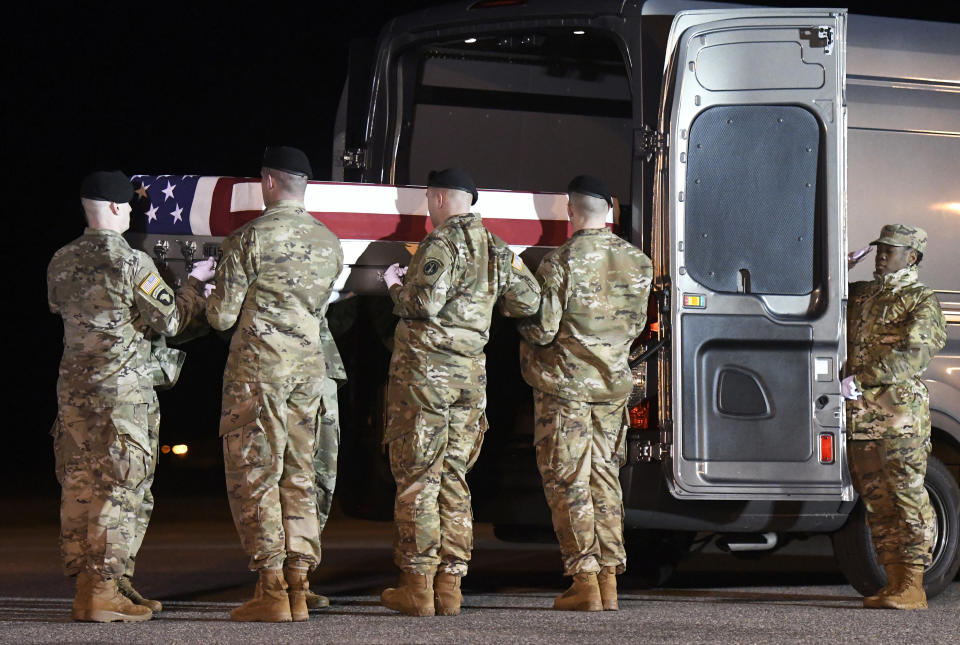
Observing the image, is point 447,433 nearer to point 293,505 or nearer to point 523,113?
point 293,505

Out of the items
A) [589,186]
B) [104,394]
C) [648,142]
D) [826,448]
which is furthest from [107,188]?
[826,448]

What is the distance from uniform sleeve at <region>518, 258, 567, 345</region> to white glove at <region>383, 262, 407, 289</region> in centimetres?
56

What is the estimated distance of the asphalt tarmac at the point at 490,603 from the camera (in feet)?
17.3

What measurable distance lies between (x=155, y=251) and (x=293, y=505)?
133cm

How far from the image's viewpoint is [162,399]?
19.2m

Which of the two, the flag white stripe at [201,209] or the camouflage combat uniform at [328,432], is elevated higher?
the flag white stripe at [201,209]

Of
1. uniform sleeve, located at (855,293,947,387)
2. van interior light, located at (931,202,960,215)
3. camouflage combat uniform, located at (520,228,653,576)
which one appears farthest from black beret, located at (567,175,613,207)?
van interior light, located at (931,202,960,215)

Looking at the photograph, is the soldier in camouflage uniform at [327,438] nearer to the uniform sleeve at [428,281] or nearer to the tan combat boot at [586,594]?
the uniform sleeve at [428,281]

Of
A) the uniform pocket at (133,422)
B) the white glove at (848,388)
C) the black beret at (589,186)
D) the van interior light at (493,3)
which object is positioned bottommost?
the uniform pocket at (133,422)

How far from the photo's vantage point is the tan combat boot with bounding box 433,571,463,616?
5902mm

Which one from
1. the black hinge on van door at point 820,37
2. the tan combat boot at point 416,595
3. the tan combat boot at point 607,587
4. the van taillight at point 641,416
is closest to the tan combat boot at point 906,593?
the tan combat boot at point 607,587

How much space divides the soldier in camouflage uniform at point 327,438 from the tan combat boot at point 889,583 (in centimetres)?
235

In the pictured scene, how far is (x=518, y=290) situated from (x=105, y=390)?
5.59ft

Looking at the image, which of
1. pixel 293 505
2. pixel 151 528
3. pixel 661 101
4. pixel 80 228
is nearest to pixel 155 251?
pixel 293 505
